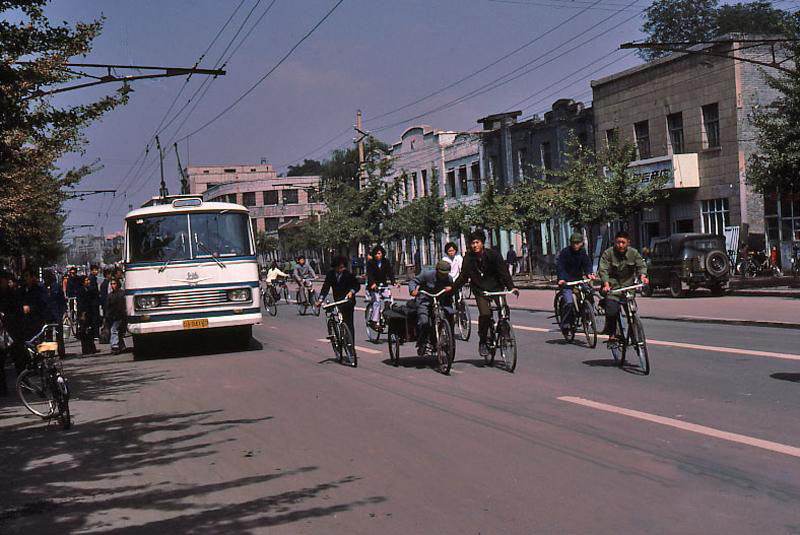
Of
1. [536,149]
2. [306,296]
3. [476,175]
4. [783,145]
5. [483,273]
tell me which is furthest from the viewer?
[476,175]

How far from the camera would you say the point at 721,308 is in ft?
73.0

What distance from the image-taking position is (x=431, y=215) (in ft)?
176

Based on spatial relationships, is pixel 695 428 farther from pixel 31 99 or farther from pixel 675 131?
pixel 675 131

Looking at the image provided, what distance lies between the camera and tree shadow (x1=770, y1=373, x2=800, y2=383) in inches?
409

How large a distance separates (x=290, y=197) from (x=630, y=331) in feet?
356

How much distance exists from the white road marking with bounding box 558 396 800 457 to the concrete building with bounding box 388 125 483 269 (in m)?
44.8

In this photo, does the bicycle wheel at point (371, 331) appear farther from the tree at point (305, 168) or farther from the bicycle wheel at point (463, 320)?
the tree at point (305, 168)

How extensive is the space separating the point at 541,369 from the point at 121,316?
11190 mm

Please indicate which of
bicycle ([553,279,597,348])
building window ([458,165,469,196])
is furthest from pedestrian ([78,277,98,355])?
building window ([458,165,469,196])

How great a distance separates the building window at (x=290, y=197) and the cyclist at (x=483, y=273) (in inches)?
4205

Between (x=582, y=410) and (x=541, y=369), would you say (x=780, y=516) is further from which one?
(x=541, y=369)

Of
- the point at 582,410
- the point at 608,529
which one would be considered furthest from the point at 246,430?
the point at 608,529

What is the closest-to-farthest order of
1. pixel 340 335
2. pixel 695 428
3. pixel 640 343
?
pixel 695 428
pixel 640 343
pixel 340 335

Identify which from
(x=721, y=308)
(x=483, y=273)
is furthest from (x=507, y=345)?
(x=721, y=308)
